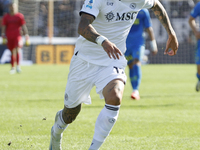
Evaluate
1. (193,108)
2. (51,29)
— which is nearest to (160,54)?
(51,29)

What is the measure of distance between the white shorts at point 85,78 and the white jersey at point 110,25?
6 cm

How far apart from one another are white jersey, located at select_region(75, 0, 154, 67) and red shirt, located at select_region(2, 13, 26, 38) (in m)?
12.0

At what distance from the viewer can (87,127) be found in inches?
223

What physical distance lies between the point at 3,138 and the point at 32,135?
37cm

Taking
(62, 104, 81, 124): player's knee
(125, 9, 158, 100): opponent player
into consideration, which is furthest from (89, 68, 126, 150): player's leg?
(125, 9, 158, 100): opponent player

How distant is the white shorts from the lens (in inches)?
152

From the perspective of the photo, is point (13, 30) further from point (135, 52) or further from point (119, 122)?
point (119, 122)

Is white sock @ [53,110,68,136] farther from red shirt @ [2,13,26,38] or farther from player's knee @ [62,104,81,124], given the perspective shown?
red shirt @ [2,13,26,38]

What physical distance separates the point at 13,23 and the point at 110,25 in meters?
12.5

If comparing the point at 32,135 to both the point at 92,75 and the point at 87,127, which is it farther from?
the point at 92,75

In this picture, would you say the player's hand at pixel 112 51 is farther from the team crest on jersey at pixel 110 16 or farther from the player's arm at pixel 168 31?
the player's arm at pixel 168 31

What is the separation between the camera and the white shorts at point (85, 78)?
3871mm

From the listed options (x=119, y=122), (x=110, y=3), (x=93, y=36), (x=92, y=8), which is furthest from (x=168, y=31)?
(x=119, y=122)

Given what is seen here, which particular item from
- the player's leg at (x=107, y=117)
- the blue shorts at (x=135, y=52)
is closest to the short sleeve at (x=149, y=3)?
the player's leg at (x=107, y=117)
